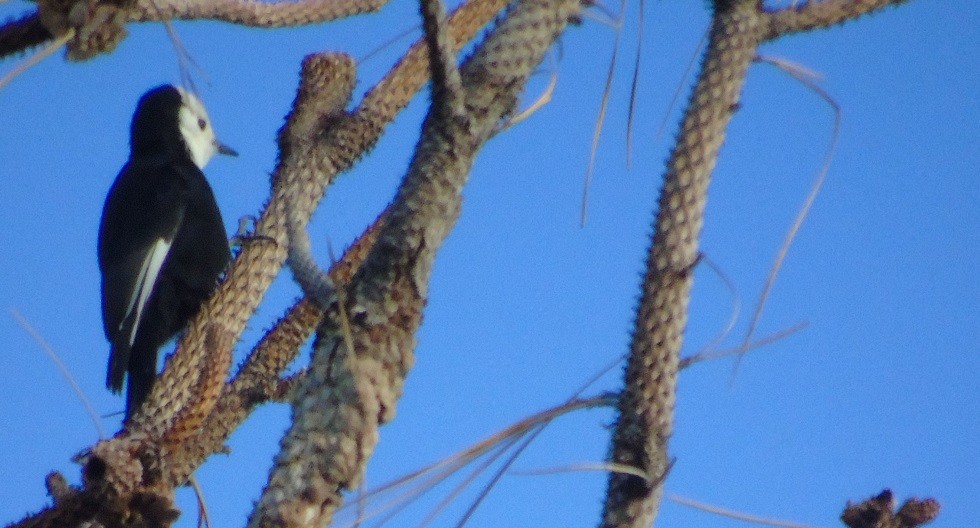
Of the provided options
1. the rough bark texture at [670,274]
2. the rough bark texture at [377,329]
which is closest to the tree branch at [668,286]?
the rough bark texture at [670,274]

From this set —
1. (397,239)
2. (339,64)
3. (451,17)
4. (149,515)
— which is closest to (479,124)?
(397,239)

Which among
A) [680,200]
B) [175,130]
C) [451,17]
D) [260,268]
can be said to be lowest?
[680,200]

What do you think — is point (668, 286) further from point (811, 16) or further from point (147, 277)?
point (147, 277)

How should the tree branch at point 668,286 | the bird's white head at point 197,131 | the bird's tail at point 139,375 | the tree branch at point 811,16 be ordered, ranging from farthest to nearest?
the bird's white head at point 197,131
the bird's tail at point 139,375
the tree branch at point 811,16
the tree branch at point 668,286

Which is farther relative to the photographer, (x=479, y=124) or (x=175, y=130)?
(x=175, y=130)

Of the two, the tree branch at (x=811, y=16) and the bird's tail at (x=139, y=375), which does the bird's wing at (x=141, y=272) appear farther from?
the tree branch at (x=811, y=16)

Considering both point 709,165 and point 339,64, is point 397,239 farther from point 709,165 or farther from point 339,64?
point 339,64
